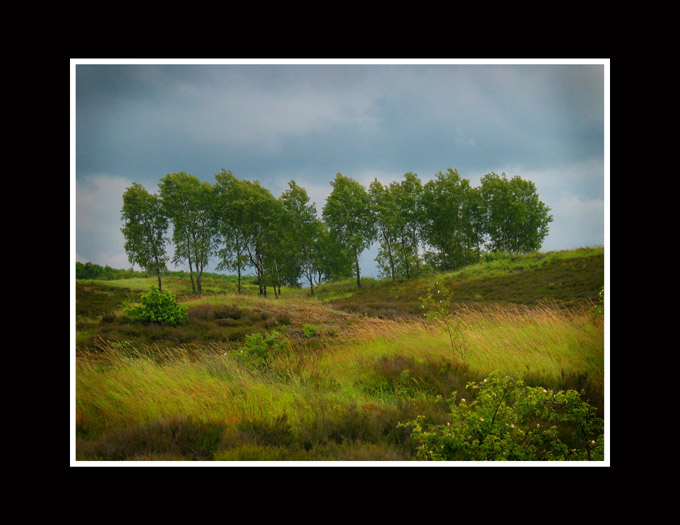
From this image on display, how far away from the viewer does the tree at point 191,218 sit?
18.4 ft

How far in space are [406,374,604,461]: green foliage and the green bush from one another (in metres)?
5.28

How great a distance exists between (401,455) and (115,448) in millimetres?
2727

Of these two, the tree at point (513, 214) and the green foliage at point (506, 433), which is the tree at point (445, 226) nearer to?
the tree at point (513, 214)

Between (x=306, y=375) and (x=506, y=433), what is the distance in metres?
2.53

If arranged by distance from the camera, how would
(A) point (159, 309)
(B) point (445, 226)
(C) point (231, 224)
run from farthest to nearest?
(B) point (445, 226), (C) point (231, 224), (A) point (159, 309)

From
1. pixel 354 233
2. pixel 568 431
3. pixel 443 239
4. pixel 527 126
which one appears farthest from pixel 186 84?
pixel 443 239

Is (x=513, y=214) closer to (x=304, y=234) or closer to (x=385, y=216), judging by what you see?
(x=385, y=216)

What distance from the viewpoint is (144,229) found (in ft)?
18.0

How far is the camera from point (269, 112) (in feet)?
15.4

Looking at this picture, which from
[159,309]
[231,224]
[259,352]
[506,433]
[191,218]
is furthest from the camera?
[231,224]

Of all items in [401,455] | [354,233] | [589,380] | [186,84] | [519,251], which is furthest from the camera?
[354,233]

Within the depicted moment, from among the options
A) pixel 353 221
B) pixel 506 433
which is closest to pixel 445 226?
pixel 353 221

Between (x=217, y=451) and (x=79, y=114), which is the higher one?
(x=79, y=114)

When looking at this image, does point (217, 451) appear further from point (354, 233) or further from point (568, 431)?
point (354, 233)
